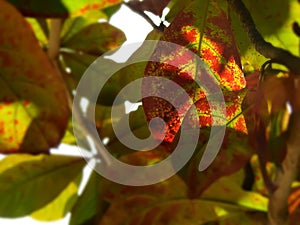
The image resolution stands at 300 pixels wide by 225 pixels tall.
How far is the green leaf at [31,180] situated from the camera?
0.79m

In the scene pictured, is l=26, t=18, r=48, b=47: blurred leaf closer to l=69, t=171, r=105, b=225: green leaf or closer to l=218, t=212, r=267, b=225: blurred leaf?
l=69, t=171, r=105, b=225: green leaf

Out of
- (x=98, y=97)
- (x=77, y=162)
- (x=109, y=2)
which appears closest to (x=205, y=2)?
(x=109, y=2)

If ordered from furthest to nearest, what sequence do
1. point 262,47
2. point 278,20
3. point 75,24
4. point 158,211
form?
point 75,24, point 158,211, point 278,20, point 262,47

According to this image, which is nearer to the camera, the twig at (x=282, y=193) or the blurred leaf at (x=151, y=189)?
the twig at (x=282, y=193)

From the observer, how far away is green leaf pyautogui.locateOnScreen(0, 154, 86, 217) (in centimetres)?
79

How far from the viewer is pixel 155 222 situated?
2.11 feet

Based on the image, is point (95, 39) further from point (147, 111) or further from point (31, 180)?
point (147, 111)

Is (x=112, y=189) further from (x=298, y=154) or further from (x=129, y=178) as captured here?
(x=298, y=154)

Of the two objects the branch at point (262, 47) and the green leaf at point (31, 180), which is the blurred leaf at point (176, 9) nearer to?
the branch at point (262, 47)

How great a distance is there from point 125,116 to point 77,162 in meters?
0.27

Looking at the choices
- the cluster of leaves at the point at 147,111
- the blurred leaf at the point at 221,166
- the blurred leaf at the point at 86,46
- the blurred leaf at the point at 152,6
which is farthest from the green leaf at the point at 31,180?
the blurred leaf at the point at 152,6

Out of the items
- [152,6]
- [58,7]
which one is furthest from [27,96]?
[152,6]

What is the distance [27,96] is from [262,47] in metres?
0.31

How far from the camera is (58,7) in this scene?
0.53m
